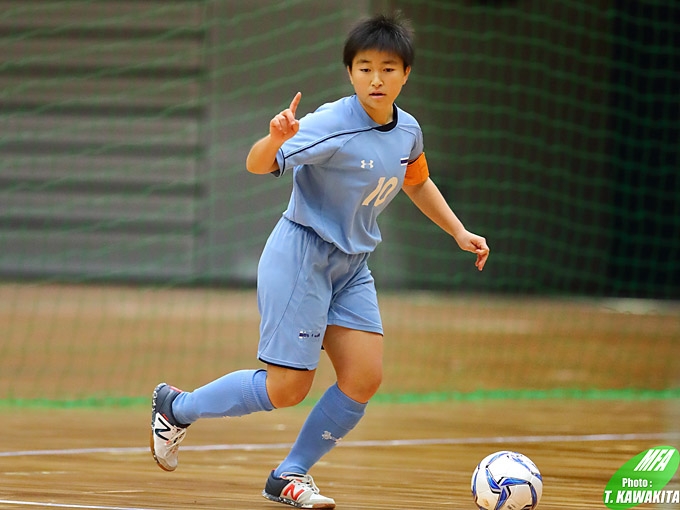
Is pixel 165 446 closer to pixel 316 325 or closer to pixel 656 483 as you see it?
pixel 316 325

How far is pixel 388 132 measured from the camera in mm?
2652

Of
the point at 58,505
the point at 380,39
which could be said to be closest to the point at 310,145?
the point at 380,39

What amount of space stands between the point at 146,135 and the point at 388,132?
26.6 feet

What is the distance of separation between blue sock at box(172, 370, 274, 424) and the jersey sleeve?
537 millimetres

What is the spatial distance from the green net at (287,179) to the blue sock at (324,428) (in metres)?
5.64

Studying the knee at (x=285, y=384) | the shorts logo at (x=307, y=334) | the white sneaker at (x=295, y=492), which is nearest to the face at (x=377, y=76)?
the shorts logo at (x=307, y=334)

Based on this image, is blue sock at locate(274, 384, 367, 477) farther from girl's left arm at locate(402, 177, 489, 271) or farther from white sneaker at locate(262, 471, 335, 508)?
girl's left arm at locate(402, 177, 489, 271)

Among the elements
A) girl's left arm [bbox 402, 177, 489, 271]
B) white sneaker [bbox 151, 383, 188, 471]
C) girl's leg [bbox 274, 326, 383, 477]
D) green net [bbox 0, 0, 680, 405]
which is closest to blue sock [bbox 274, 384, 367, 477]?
girl's leg [bbox 274, 326, 383, 477]

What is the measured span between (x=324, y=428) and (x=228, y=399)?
263 mm

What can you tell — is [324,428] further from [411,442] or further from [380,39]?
[411,442]

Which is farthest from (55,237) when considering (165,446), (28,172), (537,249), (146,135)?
(165,446)

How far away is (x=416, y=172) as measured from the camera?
Result: 9.36 feet

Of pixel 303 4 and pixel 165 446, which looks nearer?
pixel 165 446

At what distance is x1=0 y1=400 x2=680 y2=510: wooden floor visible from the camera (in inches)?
107
